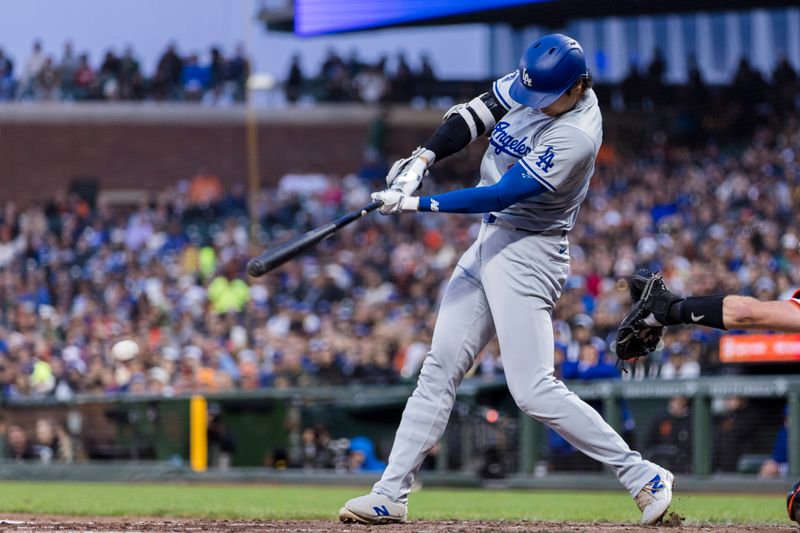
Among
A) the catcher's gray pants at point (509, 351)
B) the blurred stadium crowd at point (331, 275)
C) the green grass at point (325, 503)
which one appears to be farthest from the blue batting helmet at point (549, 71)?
the blurred stadium crowd at point (331, 275)

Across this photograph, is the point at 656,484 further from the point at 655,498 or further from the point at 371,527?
the point at 371,527

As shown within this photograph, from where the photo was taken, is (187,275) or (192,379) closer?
(192,379)

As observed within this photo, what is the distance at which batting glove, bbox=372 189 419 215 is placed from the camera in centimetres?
507

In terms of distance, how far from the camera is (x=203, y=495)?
32.1 feet

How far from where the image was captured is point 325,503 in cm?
850

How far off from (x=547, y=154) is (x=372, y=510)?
1557 millimetres

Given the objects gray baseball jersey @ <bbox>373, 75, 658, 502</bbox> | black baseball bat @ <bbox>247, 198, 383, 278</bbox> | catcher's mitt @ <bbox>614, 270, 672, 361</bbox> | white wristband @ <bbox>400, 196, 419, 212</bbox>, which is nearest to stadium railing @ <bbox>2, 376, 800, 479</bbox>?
catcher's mitt @ <bbox>614, 270, 672, 361</bbox>

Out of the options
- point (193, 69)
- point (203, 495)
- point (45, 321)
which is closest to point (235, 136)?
point (193, 69)

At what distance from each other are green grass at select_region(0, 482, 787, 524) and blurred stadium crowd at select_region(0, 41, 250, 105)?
16.0m

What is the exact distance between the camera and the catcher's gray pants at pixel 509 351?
5.28 meters

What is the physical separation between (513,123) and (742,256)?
952cm

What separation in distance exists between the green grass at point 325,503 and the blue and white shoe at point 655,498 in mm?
867

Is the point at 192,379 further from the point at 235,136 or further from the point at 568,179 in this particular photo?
the point at 235,136

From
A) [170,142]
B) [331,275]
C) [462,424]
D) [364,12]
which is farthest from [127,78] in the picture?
[462,424]
